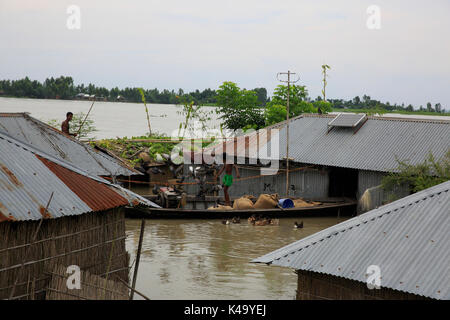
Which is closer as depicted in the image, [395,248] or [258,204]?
[395,248]

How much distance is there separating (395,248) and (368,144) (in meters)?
16.7

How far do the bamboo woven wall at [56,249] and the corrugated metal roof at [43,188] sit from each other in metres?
0.31

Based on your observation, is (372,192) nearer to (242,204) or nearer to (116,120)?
(242,204)

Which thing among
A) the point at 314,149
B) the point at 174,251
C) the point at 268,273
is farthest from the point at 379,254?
the point at 314,149

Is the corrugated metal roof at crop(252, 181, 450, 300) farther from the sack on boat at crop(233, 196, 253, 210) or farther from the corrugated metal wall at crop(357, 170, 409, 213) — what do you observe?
the sack on boat at crop(233, 196, 253, 210)

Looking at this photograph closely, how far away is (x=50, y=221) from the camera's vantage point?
10.8 metres

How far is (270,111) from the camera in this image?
132 feet

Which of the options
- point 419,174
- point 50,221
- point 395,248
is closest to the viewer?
point 395,248

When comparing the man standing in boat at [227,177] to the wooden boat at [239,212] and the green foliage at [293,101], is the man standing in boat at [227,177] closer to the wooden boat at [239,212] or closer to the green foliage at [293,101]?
the wooden boat at [239,212]

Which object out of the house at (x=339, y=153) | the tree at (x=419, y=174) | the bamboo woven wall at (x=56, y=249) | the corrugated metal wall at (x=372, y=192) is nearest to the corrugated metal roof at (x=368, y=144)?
the house at (x=339, y=153)

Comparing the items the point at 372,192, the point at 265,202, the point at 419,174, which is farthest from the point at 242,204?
the point at 419,174
